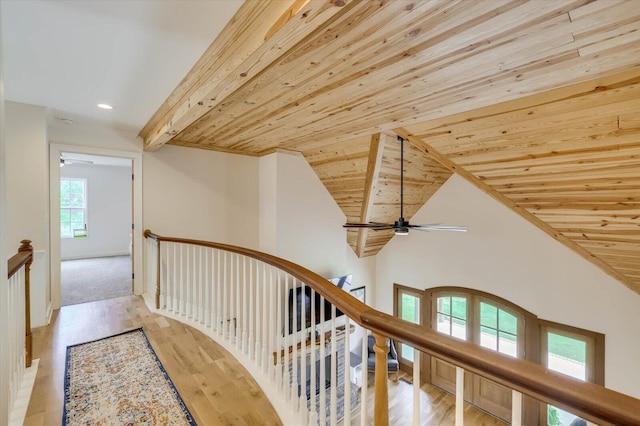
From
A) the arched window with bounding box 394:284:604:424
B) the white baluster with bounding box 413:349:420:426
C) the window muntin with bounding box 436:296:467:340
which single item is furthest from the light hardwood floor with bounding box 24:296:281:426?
the window muntin with bounding box 436:296:467:340

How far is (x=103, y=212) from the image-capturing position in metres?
7.68

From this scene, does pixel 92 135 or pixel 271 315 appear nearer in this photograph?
pixel 271 315

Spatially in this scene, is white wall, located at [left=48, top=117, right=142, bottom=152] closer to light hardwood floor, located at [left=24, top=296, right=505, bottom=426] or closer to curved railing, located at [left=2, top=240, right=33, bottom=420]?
curved railing, located at [left=2, top=240, right=33, bottom=420]

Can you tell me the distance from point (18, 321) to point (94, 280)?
3733mm

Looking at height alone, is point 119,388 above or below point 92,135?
below

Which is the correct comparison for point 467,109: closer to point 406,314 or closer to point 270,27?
point 270,27

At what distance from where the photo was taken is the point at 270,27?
1.43 metres

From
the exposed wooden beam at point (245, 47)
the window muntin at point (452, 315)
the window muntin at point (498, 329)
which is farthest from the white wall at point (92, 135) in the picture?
the window muntin at point (498, 329)

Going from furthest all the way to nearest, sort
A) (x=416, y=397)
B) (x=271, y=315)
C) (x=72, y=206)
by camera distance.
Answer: (x=72, y=206)
(x=271, y=315)
(x=416, y=397)

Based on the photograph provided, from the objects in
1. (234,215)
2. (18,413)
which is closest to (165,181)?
(234,215)

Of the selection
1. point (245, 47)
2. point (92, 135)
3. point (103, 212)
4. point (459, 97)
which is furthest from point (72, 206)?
point (459, 97)

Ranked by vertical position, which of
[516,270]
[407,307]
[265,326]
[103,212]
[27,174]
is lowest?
[407,307]

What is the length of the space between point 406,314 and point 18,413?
19.9 feet

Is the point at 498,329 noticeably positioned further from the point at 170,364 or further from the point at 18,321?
the point at 18,321
